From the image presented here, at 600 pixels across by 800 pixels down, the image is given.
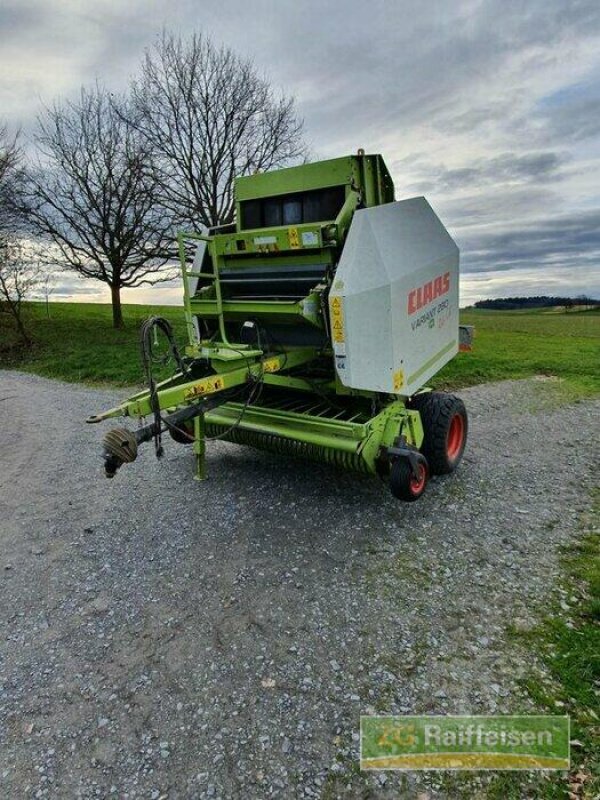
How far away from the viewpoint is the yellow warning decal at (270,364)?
169 inches

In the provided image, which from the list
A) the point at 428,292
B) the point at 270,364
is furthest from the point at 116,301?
the point at 428,292

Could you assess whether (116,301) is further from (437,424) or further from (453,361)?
(437,424)

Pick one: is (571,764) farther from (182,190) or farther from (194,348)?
(182,190)

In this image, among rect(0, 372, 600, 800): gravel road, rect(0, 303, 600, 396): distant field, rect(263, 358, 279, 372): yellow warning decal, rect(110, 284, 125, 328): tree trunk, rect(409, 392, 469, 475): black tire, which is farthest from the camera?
rect(110, 284, 125, 328): tree trunk

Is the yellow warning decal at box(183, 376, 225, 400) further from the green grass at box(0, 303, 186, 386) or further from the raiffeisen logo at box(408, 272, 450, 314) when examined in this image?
the green grass at box(0, 303, 186, 386)

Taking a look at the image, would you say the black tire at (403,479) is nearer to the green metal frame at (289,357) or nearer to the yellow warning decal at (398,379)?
the green metal frame at (289,357)

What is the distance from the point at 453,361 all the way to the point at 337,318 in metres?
8.87

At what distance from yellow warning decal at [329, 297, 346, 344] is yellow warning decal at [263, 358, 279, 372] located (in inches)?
24.1

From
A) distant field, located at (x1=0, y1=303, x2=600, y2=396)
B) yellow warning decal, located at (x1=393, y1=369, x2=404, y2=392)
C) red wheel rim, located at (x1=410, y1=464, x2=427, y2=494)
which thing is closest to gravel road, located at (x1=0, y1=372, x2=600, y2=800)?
red wheel rim, located at (x1=410, y1=464, x2=427, y2=494)

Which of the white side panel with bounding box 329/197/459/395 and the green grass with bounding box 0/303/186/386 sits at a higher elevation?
the white side panel with bounding box 329/197/459/395

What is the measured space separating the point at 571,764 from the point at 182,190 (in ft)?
54.2

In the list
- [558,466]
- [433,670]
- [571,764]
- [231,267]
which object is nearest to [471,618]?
[433,670]

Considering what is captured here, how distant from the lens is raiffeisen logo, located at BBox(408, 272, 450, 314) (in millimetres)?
4312

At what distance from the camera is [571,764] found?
88.2 inches
